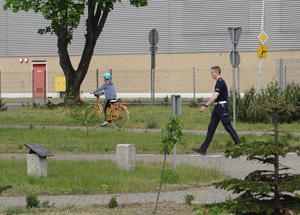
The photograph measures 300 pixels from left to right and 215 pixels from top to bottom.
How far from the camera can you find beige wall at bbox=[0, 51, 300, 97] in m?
47.4

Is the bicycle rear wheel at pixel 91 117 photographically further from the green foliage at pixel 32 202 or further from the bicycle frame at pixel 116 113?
the green foliage at pixel 32 202

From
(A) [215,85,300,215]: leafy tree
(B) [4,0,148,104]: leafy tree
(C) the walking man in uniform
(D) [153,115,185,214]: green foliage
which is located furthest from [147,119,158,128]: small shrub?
(A) [215,85,300,215]: leafy tree

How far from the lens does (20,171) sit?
44.7ft

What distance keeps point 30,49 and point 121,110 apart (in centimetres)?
3172

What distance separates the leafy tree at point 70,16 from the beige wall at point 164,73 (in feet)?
49.1

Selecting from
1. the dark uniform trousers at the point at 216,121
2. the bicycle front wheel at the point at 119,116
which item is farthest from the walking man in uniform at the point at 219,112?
the bicycle front wheel at the point at 119,116

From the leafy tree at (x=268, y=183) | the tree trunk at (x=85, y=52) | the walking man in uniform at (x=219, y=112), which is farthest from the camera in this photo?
the tree trunk at (x=85, y=52)

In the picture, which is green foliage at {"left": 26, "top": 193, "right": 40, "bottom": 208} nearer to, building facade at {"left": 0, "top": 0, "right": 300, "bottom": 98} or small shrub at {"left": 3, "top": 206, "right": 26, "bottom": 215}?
small shrub at {"left": 3, "top": 206, "right": 26, "bottom": 215}

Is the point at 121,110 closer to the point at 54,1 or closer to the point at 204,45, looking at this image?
the point at 54,1

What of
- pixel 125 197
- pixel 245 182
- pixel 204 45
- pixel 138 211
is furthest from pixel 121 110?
pixel 204 45

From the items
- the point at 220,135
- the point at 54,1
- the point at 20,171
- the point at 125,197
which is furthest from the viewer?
the point at 54,1

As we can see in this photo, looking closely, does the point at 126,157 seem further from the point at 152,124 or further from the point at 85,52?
the point at 85,52

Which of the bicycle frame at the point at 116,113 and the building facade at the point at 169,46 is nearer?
the bicycle frame at the point at 116,113

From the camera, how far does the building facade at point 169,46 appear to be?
158 ft
